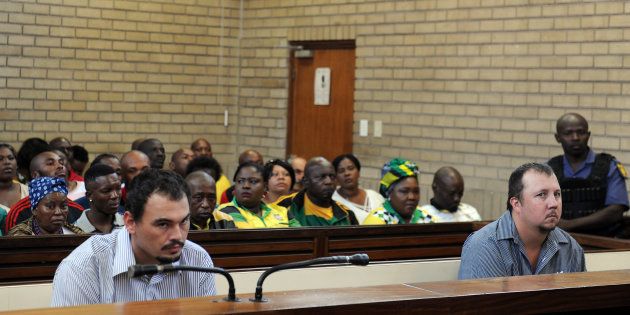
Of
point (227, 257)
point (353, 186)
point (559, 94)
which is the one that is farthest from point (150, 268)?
point (559, 94)

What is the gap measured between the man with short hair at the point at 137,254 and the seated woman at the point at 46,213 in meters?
2.50

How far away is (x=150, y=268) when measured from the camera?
8.71 feet

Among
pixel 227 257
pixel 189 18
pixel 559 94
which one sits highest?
pixel 189 18

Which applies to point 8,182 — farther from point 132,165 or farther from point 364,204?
point 364,204

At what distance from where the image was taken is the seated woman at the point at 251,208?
271 inches

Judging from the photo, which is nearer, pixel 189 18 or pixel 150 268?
pixel 150 268

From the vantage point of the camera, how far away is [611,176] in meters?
7.65

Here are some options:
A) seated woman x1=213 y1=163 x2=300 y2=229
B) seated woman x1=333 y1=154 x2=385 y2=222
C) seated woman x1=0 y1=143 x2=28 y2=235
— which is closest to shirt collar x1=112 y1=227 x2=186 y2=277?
seated woman x1=213 y1=163 x2=300 y2=229

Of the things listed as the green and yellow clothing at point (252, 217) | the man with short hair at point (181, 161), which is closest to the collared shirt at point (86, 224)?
the green and yellow clothing at point (252, 217)

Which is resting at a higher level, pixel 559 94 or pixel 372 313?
pixel 559 94

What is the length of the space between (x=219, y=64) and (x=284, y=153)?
149cm

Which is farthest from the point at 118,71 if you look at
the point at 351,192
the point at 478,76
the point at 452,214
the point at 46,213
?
the point at 46,213

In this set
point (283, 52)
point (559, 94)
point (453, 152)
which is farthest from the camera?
point (283, 52)

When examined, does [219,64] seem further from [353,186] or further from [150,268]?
[150,268]
